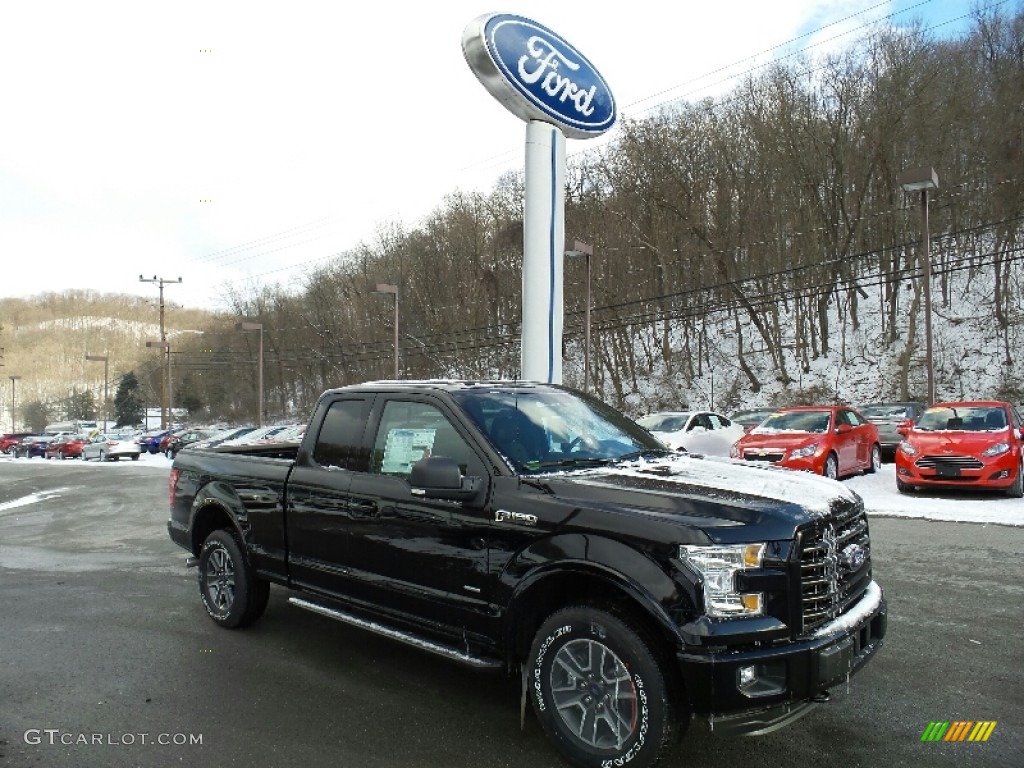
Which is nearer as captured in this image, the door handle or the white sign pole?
the door handle

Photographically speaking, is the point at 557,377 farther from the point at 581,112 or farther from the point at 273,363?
the point at 273,363

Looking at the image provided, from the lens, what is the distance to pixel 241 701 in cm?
429

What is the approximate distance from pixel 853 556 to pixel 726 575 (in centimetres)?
89

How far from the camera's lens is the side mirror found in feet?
12.4

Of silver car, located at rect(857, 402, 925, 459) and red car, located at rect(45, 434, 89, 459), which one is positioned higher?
silver car, located at rect(857, 402, 925, 459)

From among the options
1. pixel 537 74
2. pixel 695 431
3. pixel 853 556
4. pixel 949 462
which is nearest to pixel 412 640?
pixel 853 556

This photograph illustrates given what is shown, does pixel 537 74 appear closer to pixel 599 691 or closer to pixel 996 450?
pixel 996 450

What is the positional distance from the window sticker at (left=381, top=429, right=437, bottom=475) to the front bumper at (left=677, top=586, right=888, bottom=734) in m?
1.91

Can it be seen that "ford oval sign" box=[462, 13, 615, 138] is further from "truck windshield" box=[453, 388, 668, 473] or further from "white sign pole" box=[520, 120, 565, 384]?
"truck windshield" box=[453, 388, 668, 473]

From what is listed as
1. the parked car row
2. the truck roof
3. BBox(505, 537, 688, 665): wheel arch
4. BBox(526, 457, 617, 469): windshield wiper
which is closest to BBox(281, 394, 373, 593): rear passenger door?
the truck roof

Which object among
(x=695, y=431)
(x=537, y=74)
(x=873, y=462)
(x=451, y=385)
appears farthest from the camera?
(x=695, y=431)

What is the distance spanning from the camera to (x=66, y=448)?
47.9 metres

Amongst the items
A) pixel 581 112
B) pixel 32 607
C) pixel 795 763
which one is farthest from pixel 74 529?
pixel 795 763

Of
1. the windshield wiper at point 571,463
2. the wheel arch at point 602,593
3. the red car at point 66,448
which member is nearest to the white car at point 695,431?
the windshield wiper at point 571,463
